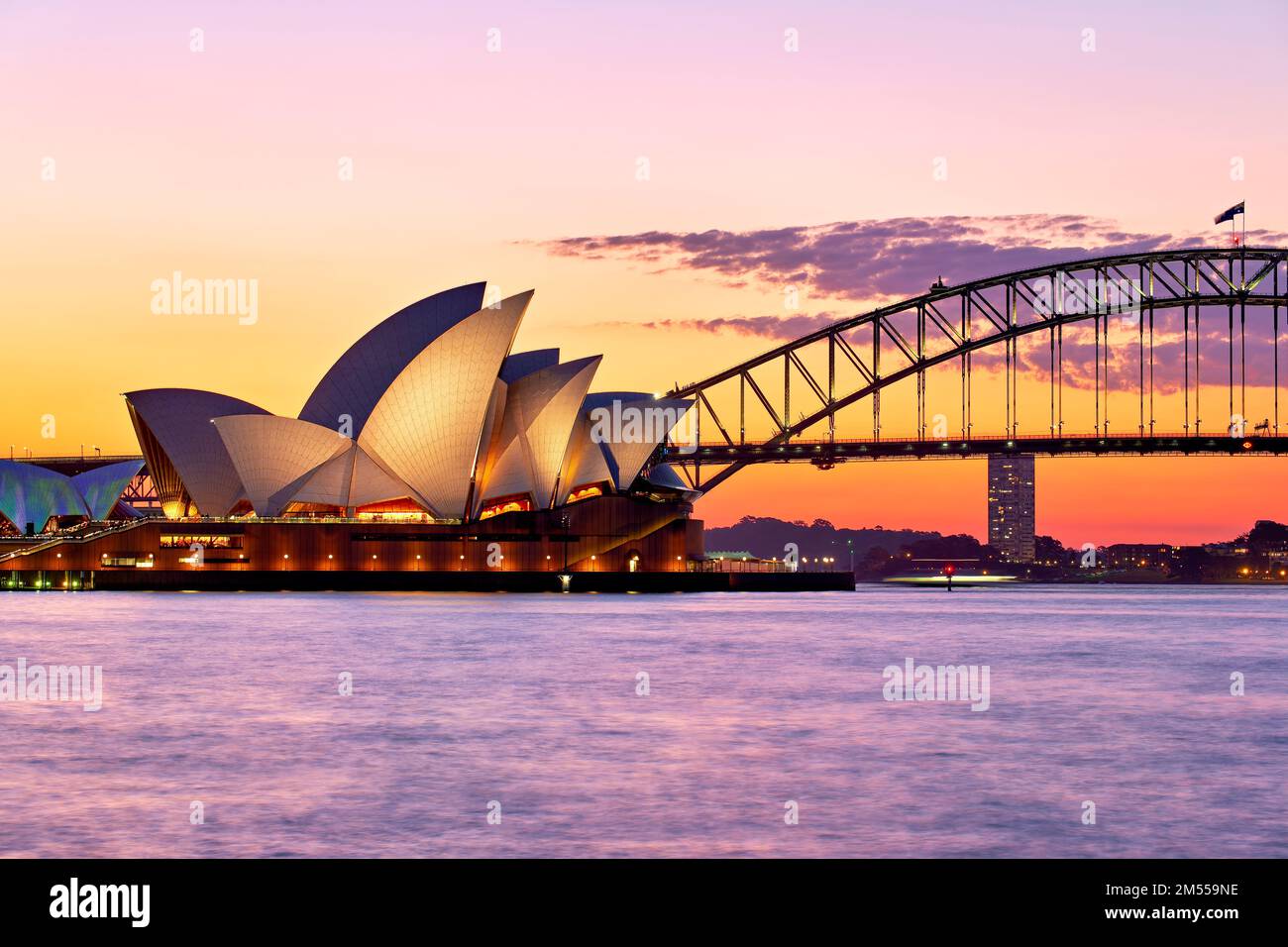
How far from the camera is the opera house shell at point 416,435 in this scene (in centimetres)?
8025

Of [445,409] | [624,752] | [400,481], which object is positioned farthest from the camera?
[400,481]

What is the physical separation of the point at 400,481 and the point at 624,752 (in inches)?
2708

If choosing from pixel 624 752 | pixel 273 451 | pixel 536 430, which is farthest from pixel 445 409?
pixel 624 752

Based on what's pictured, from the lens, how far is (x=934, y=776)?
1889 centimetres

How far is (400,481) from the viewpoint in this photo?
289 ft

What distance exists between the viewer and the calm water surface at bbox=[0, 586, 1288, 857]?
14.9 metres

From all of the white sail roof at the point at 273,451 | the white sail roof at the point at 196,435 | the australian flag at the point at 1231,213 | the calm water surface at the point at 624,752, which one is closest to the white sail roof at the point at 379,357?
the white sail roof at the point at 273,451

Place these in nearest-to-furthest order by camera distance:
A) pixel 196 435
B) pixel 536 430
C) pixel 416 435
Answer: pixel 416 435 → pixel 536 430 → pixel 196 435

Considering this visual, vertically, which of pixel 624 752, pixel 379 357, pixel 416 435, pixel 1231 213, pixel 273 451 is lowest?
pixel 624 752

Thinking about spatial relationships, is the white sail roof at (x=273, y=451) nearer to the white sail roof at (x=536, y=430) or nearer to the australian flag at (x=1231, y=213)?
the white sail roof at (x=536, y=430)

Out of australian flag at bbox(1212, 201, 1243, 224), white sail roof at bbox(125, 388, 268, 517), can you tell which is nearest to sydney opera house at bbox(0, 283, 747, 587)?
white sail roof at bbox(125, 388, 268, 517)

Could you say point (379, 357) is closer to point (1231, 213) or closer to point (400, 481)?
point (400, 481)

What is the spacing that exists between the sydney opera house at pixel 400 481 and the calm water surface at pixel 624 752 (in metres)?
38.5
